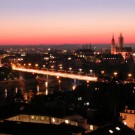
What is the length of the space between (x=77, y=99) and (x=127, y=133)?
8.34m

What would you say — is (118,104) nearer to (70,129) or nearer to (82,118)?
(82,118)

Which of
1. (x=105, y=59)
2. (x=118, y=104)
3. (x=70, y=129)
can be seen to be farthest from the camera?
(x=105, y=59)

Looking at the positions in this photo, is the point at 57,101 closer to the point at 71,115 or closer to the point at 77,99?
the point at 77,99

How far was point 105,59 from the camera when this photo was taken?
170ft

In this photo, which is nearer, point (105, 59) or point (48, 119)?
point (48, 119)

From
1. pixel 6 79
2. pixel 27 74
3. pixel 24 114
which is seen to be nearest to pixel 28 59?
pixel 27 74

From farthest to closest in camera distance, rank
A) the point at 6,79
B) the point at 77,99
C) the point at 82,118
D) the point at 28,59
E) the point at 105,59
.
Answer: the point at 28,59, the point at 105,59, the point at 6,79, the point at 77,99, the point at 82,118

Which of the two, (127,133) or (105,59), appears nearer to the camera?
(127,133)

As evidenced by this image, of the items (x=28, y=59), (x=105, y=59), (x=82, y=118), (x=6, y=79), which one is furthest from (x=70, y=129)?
(x=28, y=59)

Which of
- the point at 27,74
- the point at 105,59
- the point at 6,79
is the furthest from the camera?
the point at 105,59

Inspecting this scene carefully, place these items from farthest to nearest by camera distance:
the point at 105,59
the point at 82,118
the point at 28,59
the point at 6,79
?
the point at 28,59 < the point at 105,59 < the point at 6,79 < the point at 82,118

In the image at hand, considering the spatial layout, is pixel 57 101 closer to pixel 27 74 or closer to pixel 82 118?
pixel 82 118

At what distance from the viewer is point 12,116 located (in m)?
11.2

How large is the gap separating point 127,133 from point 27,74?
34.4 metres
